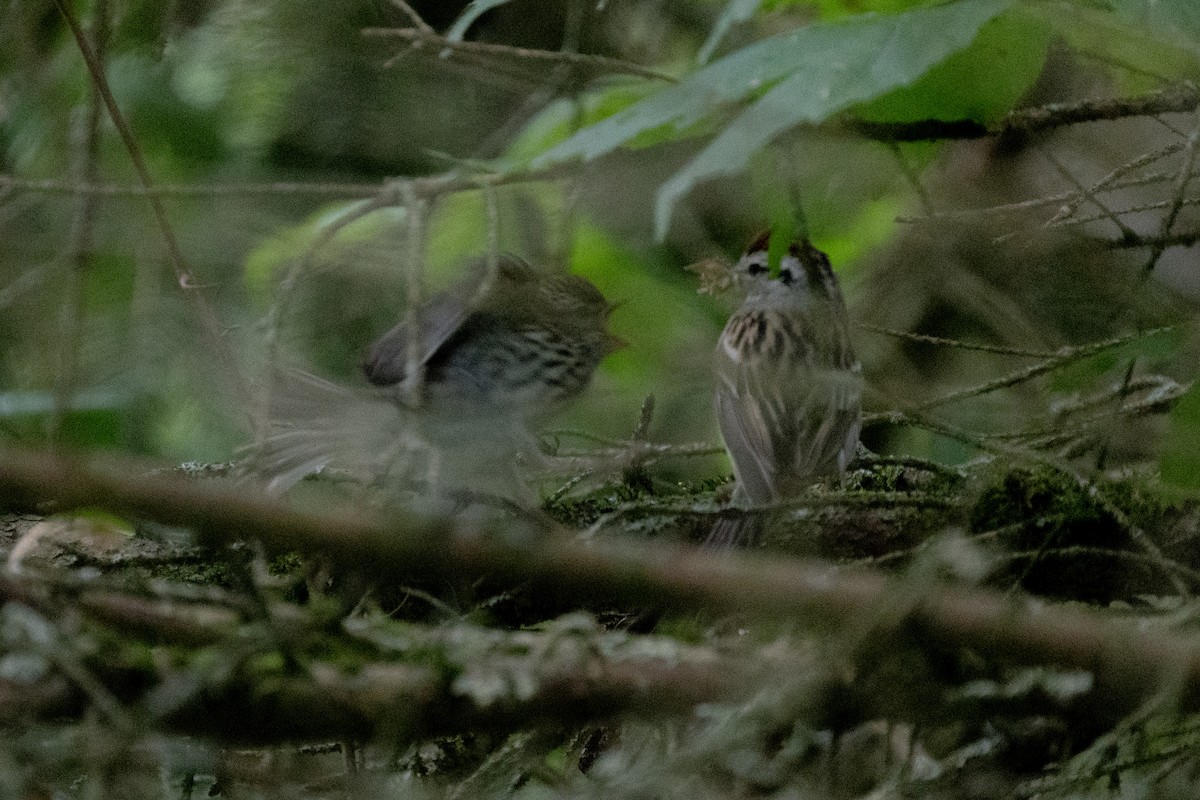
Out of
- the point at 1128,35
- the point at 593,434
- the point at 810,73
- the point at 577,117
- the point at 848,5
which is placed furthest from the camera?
the point at 593,434

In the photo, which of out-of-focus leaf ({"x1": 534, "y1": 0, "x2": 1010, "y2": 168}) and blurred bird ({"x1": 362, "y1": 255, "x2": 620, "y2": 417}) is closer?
out-of-focus leaf ({"x1": 534, "y1": 0, "x2": 1010, "y2": 168})

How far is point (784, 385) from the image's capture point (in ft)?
9.46

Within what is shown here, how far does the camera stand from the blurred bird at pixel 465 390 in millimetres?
2396

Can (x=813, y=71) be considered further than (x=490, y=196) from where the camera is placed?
No

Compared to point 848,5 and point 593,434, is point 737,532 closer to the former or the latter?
point 593,434

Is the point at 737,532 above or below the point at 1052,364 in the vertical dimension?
below

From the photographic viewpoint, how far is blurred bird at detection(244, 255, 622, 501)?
2.40 meters

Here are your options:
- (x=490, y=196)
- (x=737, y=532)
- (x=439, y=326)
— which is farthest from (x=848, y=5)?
(x=439, y=326)

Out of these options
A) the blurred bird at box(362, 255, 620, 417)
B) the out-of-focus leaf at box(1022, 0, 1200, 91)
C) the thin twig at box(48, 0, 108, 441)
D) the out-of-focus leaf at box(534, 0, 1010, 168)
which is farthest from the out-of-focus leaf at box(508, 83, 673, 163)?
the thin twig at box(48, 0, 108, 441)

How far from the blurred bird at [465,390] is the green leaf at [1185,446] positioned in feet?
3.86

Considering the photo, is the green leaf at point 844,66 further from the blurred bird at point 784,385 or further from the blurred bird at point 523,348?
the blurred bird at point 523,348

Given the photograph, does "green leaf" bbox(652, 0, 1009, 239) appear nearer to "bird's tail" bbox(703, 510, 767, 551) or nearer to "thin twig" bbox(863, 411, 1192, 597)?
"thin twig" bbox(863, 411, 1192, 597)

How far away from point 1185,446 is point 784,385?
140cm

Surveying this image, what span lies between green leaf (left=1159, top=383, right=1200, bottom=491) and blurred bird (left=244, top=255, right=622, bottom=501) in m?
1.18
